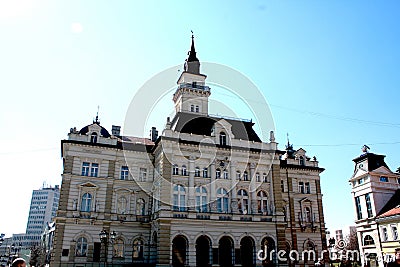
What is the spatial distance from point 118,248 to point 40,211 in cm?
14125

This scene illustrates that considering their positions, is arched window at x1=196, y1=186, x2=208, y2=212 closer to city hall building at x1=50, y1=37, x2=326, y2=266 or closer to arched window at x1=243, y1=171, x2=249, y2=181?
city hall building at x1=50, y1=37, x2=326, y2=266

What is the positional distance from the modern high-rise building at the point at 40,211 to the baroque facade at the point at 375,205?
5604 inches

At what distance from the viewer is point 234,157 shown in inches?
1617

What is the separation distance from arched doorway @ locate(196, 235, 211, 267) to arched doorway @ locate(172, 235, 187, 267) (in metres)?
1.65

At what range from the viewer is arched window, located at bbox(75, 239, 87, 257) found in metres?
35.7

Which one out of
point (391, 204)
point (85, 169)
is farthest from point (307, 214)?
point (85, 169)

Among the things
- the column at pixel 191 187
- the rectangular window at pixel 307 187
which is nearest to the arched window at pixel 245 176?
the column at pixel 191 187

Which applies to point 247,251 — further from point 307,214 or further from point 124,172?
point 124,172

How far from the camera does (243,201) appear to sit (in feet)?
132

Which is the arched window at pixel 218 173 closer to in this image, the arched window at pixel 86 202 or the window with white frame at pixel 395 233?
the arched window at pixel 86 202

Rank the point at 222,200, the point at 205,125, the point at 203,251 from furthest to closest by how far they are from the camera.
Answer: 1. the point at 205,125
2. the point at 222,200
3. the point at 203,251

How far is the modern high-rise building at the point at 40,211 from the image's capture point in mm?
156875

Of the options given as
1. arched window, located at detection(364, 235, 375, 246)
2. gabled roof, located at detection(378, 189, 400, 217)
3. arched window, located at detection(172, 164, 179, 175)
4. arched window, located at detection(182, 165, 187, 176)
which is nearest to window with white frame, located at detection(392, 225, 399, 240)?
gabled roof, located at detection(378, 189, 400, 217)

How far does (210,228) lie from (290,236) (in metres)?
13.0
